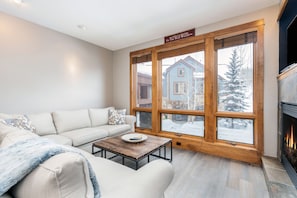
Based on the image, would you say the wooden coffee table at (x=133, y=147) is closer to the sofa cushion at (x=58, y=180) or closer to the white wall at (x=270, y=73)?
the sofa cushion at (x=58, y=180)

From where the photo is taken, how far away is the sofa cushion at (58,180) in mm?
624

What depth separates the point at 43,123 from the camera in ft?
8.45

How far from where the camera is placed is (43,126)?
255 centimetres

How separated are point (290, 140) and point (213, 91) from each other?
4.29 ft

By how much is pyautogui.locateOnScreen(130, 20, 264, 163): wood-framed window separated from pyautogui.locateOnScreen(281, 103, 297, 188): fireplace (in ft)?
1.31

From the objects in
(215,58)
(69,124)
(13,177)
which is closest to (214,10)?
(215,58)

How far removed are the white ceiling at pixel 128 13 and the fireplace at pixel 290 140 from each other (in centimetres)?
167

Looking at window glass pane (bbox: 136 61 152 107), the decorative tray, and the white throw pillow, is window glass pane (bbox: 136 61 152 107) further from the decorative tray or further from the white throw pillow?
the white throw pillow

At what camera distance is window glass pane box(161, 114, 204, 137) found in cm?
308

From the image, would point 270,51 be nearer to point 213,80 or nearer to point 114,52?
point 213,80

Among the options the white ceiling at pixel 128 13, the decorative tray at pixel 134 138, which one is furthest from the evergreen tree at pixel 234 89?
the decorative tray at pixel 134 138

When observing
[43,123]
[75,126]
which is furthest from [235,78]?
[43,123]

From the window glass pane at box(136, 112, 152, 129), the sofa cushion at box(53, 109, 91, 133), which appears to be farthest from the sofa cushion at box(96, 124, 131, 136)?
the window glass pane at box(136, 112, 152, 129)

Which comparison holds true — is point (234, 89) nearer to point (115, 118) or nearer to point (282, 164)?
point (282, 164)
